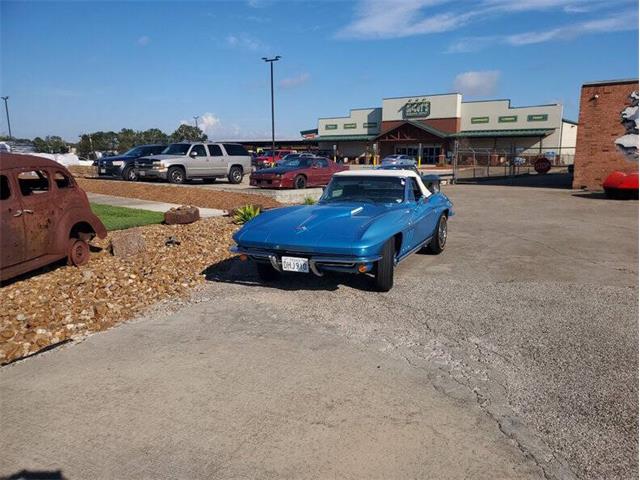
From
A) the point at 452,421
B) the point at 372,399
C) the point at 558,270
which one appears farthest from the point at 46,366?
the point at 558,270

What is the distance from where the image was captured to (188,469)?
8.20ft

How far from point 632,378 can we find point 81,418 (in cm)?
380

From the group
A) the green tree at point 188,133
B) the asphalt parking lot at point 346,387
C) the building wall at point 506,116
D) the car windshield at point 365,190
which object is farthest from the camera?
the green tree at point 188,133

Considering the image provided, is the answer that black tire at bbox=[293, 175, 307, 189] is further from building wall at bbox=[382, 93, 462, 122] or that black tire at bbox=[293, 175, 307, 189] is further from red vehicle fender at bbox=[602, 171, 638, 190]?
building wall at bbox=[382, 93, 462, 122]

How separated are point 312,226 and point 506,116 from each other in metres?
56.4

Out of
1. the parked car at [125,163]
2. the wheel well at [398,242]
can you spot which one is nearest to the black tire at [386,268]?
the wheel well at [398,242]

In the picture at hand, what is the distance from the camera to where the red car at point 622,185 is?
15.6m

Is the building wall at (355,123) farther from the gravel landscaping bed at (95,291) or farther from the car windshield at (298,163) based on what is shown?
the gravel landscaping bed at (95,291)

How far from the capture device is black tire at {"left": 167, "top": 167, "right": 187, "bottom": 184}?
18.1 metres

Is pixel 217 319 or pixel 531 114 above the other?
pixel 531 114

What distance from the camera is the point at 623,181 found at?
52.2 ft

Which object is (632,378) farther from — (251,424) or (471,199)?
(471,199)

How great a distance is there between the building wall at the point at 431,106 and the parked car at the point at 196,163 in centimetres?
4359

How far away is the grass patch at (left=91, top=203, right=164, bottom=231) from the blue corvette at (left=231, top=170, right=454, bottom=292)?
417 centimetres
